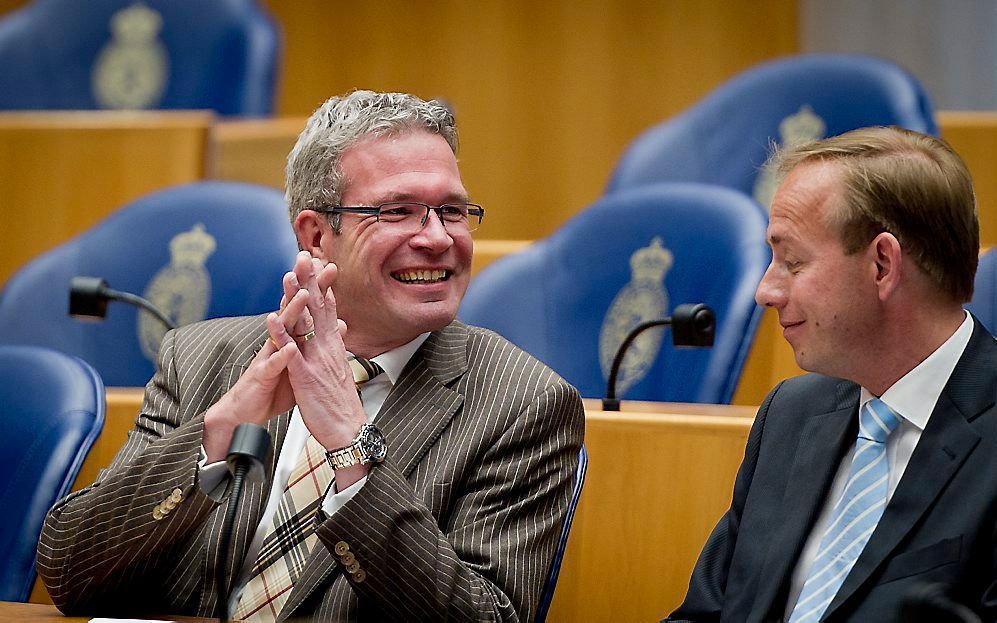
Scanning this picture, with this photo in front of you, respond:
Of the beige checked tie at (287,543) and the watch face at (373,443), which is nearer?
the watch face at (373,443)

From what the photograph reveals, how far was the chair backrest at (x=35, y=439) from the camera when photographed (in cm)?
183

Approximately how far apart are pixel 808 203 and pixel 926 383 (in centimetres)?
24

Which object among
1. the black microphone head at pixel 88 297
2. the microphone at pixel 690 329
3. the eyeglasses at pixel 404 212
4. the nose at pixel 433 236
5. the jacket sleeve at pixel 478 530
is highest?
the eyeglasses at pixel 404 212

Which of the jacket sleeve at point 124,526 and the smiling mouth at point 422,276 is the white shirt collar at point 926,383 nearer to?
the smiling mouth at point 422,276

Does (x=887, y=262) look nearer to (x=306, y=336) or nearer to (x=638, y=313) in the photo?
(x=306, y=336)

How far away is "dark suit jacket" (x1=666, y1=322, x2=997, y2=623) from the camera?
4.67ft

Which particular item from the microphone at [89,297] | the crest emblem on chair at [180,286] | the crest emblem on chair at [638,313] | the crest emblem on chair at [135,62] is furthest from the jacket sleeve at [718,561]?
the crest emblem on chair at [135,62]

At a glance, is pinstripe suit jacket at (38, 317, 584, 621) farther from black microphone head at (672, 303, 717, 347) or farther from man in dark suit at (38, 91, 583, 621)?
black microphone head at (672, 303, 717, 347)

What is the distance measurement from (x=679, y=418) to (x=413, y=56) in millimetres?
3459

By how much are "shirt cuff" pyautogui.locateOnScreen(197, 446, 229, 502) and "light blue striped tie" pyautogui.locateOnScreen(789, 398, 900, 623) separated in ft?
2.20

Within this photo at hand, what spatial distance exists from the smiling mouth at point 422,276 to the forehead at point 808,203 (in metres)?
0.43

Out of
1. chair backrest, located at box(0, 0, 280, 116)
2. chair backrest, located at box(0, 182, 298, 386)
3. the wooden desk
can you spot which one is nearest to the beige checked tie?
the wooden desk

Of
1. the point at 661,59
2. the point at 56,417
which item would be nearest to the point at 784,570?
the point at 56,417

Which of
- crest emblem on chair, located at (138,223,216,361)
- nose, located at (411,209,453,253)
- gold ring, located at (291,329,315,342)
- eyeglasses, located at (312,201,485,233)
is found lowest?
crest emblem on chair, located at (138,223,216,361)
